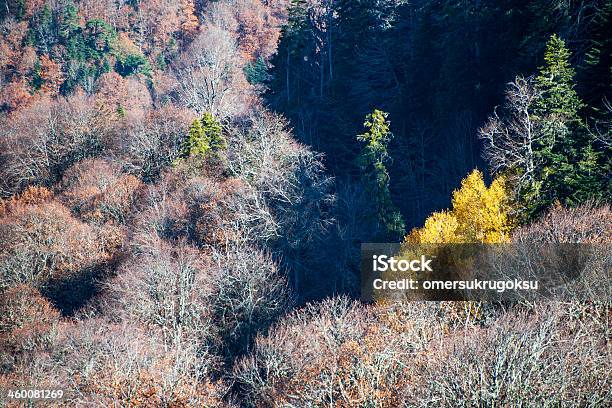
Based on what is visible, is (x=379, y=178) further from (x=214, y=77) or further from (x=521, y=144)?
(x=214, y=77)

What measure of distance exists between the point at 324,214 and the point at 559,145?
17.5 metres

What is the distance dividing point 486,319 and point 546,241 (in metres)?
3.91

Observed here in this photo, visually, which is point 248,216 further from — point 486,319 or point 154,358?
point 486,319

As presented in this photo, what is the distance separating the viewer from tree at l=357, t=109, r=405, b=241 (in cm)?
4344

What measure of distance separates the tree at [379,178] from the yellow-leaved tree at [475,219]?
6.26 metres

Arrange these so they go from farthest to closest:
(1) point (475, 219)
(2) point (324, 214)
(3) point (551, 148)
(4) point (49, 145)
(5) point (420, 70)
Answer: (4) point (49, 145), (5) point (420, 70), (2) point (324, 214), (1) point (475, 219), (3) point (551, 148)

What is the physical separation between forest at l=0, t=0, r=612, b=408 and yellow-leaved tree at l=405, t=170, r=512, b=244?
126mm

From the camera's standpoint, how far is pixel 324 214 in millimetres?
47344

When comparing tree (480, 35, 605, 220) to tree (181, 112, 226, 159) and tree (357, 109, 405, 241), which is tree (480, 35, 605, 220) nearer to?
tree (357, 109, 405, 241)

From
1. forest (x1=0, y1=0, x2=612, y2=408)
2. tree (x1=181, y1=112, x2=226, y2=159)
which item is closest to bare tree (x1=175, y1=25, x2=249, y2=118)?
forest (x1=0, y1=0, x2=612, y2=408)

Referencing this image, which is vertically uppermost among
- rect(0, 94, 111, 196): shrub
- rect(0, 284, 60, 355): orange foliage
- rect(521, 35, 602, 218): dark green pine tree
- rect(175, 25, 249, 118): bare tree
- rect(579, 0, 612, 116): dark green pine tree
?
rect(175, 25, 249, 118): bare tree

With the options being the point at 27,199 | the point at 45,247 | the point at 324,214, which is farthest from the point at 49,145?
the point at 324,214

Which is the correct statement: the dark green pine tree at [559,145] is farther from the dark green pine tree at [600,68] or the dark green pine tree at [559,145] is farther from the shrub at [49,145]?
the shrub at [49,145]

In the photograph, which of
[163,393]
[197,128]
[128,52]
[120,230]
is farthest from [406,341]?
[128,52]
